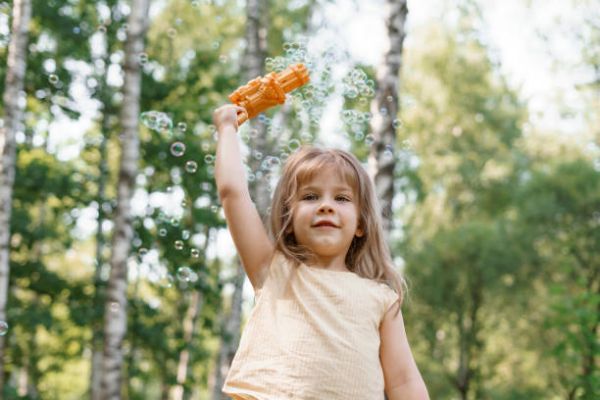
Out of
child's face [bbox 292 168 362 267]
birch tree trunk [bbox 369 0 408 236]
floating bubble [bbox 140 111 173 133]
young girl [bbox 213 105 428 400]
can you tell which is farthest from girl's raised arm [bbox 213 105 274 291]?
birch tree trunk [bbox 369 0 408 236]

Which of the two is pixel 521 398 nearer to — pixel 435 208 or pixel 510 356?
pixel 510 356

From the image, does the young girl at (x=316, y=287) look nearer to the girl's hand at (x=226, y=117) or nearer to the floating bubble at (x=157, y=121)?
the girl's hand at (x=226, y=117)

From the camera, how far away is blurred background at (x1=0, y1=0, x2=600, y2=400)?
284 inches

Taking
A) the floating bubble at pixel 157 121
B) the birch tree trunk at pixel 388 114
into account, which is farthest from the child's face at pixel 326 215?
the birch tree trunk at pixel 388 114

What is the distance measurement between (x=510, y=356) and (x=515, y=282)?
3445 mm

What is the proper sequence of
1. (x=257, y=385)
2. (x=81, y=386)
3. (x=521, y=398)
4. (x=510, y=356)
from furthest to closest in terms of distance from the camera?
1. (x=81, y=386)
2. (x=510, y=356)
3. (x=521, y=398)
4. (x=257, y=385)

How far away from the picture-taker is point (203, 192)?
500 inches

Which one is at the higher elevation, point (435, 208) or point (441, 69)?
point (441, 69)

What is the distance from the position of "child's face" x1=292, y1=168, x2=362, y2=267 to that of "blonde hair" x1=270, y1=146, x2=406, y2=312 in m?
0.03

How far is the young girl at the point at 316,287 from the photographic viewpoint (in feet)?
6.78

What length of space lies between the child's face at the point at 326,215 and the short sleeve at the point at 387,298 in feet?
0.53

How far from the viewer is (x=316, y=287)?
2213 millimetres

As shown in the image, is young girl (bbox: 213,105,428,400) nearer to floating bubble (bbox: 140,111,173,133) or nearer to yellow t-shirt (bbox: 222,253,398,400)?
yellow t-shirt (bbox: 222,253,398,400)

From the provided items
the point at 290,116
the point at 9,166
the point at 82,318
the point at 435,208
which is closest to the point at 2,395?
the point at 82,318
